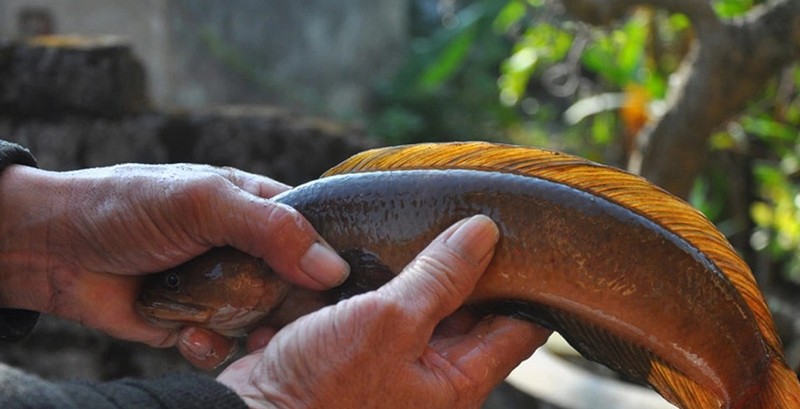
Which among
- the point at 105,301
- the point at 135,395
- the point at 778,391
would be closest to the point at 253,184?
the point at 105,301

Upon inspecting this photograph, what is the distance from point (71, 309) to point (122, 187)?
0.42m

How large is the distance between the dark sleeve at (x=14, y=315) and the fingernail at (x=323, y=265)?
79 cm

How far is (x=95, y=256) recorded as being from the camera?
7.62 feet

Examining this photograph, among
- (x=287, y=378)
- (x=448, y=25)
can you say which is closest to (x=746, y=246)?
(x=287, y=378)

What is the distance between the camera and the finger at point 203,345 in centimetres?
220

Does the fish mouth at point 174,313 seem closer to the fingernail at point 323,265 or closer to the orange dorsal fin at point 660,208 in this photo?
the fingernail at point 323,265

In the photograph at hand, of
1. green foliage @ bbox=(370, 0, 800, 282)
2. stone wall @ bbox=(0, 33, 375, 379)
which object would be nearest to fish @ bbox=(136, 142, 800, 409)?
green foliage @ bbox=(370, 0, 800, 282)

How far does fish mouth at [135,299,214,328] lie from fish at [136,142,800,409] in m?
0.02

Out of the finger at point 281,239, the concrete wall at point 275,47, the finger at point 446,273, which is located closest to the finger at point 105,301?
the finger at point 281,239

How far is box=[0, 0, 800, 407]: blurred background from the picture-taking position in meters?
4.02

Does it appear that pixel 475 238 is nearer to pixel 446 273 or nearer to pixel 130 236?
pixel 446 273

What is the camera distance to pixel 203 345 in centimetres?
221

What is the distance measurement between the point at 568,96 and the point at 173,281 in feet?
17.7

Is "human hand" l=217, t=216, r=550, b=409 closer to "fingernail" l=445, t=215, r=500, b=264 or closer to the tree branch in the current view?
"fingernail" l=445, t=215, r=500, b=264
